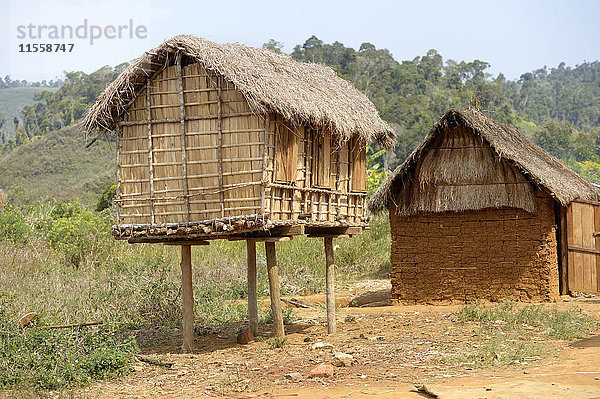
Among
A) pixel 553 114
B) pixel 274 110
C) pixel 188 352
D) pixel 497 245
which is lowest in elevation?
pixel 188 352

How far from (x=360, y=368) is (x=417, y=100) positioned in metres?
35.1

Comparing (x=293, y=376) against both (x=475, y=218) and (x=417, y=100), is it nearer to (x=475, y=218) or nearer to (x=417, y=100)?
(x=475, y=218)

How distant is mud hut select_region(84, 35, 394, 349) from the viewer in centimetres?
866

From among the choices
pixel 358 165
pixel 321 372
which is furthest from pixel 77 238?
pixel 321 372

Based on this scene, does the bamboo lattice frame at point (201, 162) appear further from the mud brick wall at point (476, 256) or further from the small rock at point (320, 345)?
the mud brick wall at point (476, 256)

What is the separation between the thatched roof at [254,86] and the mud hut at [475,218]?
332 centimetres

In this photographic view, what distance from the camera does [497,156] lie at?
1304 cm

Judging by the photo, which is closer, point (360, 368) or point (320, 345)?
point (360, 368)

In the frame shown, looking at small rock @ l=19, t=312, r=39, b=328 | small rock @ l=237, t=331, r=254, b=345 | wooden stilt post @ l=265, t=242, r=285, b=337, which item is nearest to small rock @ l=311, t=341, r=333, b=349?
wooden stilt post @ l=265, t=242, r=285, b=337

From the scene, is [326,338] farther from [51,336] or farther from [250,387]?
[51,336]

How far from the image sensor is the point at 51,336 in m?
8.52

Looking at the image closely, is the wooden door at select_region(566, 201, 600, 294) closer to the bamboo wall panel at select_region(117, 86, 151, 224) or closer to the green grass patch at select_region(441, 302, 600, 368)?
the green grass patch at select_region(441, 302, 600, 368)

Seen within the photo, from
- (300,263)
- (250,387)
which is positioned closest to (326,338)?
(250,387)

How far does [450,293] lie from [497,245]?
130 cm
